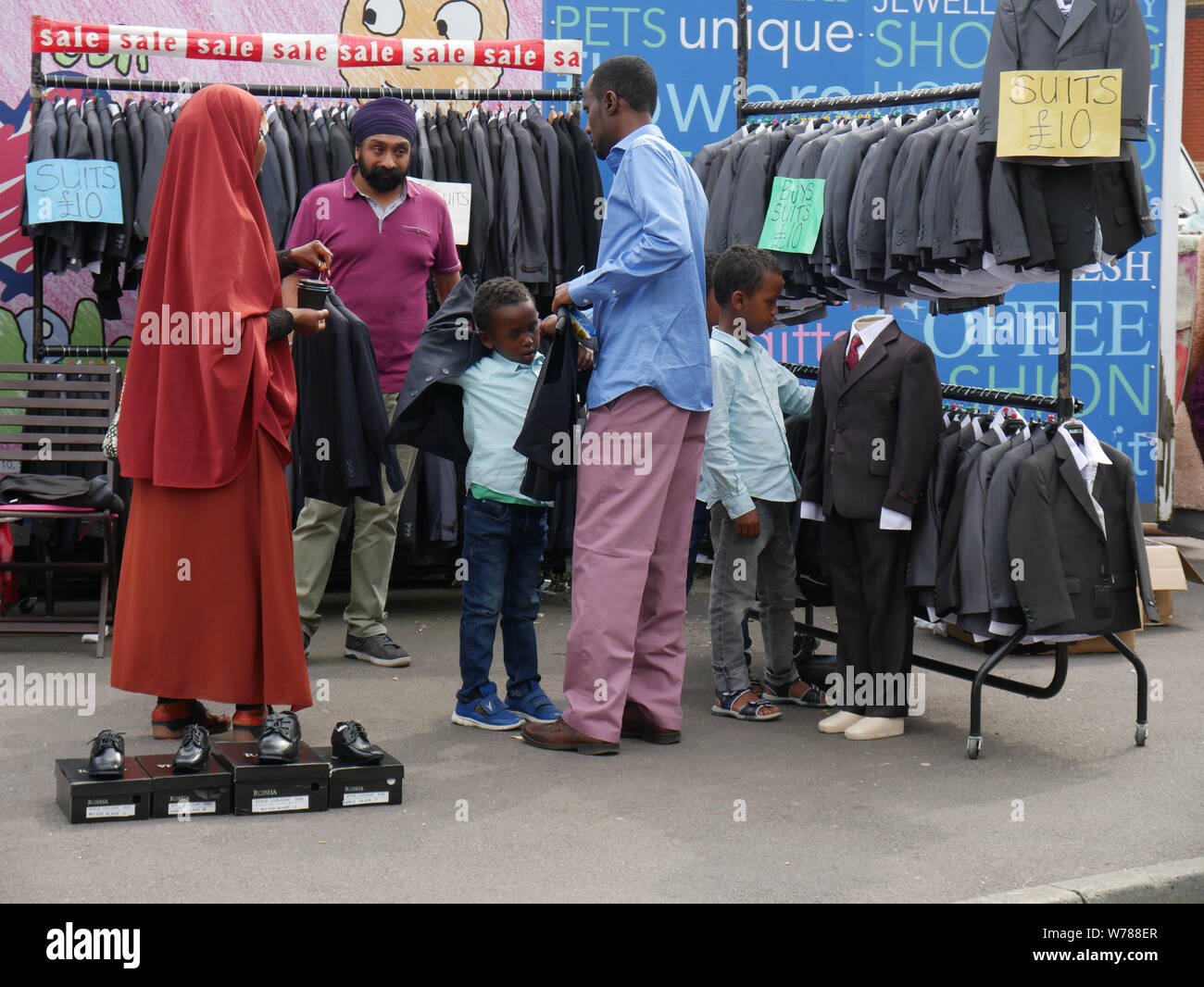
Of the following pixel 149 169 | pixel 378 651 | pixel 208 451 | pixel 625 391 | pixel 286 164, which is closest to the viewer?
pixel 208 451

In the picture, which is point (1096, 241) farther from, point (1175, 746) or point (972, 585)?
point (1175, 746)

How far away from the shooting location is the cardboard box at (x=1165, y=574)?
7332 mm

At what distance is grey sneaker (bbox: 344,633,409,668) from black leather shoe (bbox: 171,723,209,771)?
2.05m

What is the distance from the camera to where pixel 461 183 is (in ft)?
24.7

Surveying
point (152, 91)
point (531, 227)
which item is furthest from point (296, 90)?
point (531, 227)

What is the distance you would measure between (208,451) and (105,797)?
1.23 meters

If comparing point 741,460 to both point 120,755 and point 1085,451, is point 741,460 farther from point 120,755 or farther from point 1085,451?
point 120,755

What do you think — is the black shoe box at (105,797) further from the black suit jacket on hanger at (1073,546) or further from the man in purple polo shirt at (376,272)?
the black suit jacket on hanger at (1073,546)

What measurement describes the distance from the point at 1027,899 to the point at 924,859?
41cm

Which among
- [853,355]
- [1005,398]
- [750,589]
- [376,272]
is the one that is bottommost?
[750,589]

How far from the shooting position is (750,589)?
5586 mm

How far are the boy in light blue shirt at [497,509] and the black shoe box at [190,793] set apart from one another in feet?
4.14

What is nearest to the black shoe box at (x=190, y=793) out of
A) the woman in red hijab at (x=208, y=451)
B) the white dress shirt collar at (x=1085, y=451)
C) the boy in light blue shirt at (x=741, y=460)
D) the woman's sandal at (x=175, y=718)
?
the woman in red hijab at (x=208, y=451)
